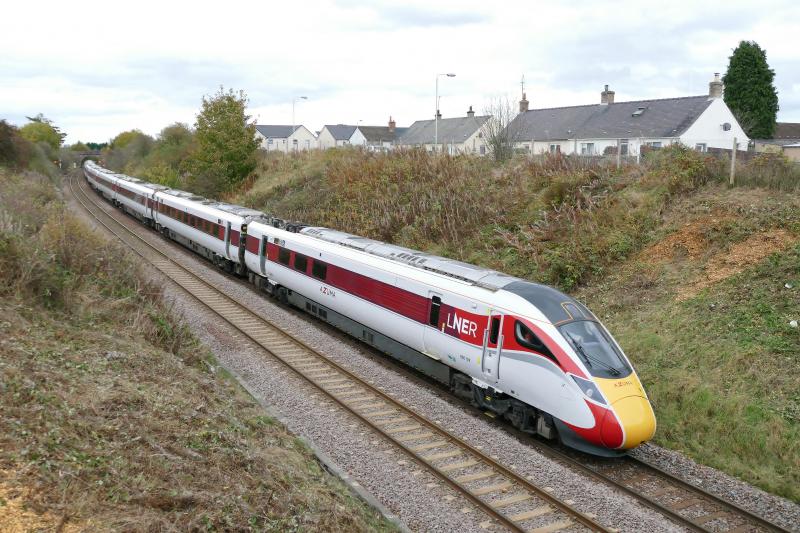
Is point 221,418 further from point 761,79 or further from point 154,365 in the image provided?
point 761,79

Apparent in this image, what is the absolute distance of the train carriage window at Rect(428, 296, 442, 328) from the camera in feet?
42.2

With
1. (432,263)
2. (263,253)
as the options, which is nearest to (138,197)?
(263,253)

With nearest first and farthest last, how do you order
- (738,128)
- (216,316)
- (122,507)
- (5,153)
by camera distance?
1. (122,507)
2. (216,316)
3. (738,128)
4. (5,153)

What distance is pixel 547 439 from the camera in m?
11.1

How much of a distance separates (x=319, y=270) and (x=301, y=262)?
1.17 meters

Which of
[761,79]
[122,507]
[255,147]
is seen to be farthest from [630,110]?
[122,507]

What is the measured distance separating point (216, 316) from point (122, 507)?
1245 cm

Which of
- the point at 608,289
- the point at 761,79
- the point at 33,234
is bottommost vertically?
the point at 608,289

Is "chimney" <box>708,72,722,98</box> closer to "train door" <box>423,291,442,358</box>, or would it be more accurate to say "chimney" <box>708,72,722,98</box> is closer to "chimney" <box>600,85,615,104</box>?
"chimney" <box>600,85,615,104</box>

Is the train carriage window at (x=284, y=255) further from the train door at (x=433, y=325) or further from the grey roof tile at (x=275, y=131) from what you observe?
the grey roof tile at (x=275, y=131)

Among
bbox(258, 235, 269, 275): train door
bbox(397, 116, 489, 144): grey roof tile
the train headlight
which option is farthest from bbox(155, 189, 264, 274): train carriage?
bbox(397, 116, 489, 144): grey roof tile

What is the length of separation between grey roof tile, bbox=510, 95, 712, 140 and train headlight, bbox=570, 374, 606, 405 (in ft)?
76.5

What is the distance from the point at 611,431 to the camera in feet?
31.9

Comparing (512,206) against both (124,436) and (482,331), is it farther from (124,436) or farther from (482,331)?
(124,436)
